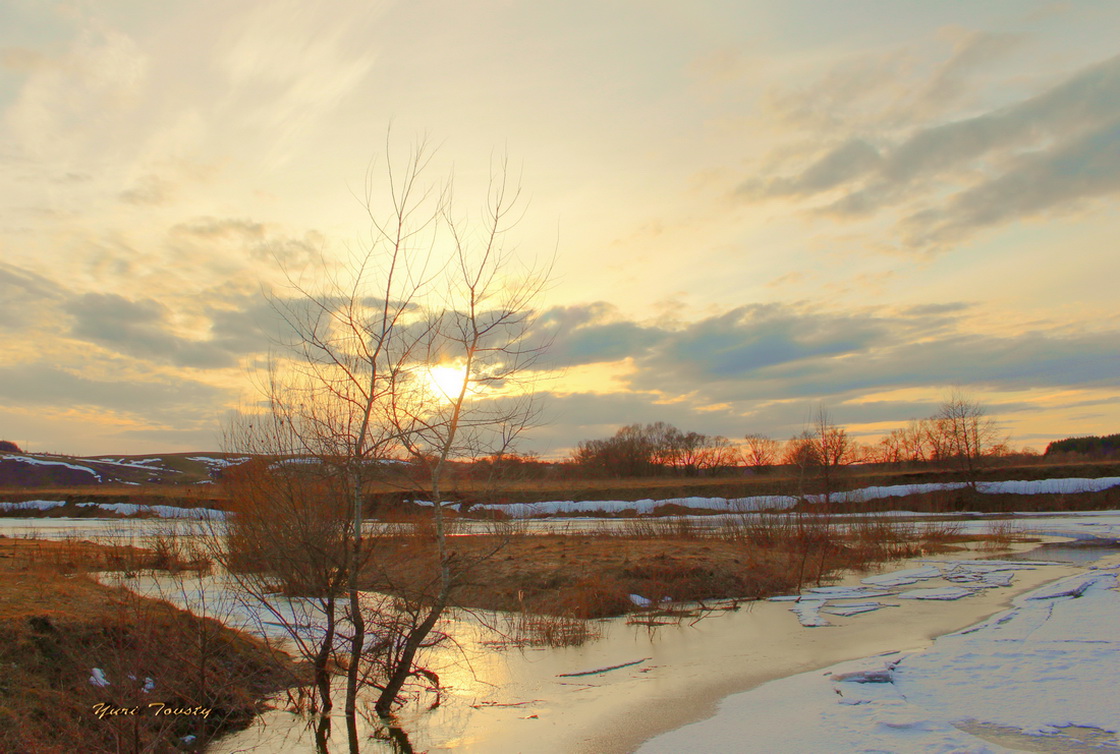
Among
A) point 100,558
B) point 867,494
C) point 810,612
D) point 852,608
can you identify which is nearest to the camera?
point 810,612

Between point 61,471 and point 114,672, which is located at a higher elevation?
point 61,471

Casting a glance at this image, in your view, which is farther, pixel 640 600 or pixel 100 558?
pixel 100 558

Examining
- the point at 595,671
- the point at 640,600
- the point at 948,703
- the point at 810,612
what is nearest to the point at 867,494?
the point at 640,600

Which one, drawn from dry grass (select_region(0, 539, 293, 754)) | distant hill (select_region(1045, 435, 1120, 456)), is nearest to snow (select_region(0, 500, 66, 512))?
dry grass (select_region(0, 539, 293, 754))

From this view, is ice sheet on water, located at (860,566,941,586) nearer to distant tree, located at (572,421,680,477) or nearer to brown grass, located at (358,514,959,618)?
brown grass, located at (358,514,959,618)

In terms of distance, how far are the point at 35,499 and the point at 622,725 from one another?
66.9 meters

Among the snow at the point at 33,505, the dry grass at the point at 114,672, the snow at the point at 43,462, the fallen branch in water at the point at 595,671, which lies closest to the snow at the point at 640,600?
the fallen branch in water at the point at 595,671

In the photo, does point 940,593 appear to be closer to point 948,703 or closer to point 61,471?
point 948,703

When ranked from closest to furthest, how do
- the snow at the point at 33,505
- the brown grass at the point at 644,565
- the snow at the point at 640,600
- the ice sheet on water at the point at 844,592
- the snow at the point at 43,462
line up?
the brown grass at the point at 644,565, the snow at the point at 640,600, the ice sheet on water at the point at 844,592, the snow at the point at 33,505, the snow at the point at 43,462

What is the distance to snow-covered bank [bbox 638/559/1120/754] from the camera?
589 cm

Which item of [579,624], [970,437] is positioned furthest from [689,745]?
[970,437]

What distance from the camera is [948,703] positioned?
22.2 ft

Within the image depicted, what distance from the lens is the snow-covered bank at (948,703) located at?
5887 mm

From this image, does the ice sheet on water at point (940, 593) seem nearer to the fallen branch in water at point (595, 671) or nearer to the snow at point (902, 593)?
the snow at point (902, 593)
